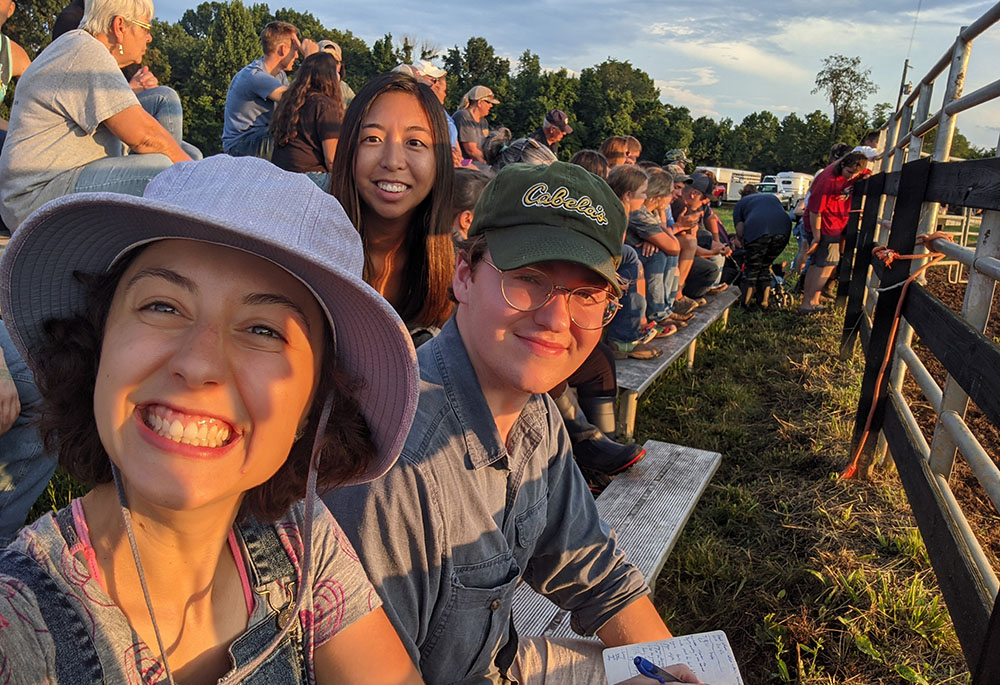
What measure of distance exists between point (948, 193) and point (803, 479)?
1.86 metres

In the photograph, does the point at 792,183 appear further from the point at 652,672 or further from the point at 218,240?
the point at 218,240

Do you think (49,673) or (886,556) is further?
(886,556)

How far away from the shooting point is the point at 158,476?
1.01m

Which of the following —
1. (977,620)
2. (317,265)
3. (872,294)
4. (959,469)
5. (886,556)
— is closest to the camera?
(317,265)

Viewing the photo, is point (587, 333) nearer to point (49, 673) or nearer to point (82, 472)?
point (82, 472)

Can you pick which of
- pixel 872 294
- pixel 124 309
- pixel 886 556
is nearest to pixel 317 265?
pixel 124 309

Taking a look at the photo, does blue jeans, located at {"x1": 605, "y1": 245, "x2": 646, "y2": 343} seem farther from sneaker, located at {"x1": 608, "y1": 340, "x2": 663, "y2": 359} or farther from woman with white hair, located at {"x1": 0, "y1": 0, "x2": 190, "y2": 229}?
woman with white hair, located at {"x1": 0, "y1": 0, "x2": 190, "y2": 229}

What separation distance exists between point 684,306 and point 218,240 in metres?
6.66

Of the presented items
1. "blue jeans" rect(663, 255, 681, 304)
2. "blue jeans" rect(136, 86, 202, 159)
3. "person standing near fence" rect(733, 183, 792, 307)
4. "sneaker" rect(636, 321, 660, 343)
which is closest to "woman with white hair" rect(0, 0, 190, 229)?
"blue jeans" rect(136, 86, 202, 159)

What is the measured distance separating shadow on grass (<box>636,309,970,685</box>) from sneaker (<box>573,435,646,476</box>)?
51 centimetres

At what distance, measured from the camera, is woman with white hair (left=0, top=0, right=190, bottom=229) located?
263 centimetres

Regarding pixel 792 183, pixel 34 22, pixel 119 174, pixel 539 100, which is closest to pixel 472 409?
pixel 119 174

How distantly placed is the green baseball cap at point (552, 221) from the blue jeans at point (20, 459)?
4.56 feet

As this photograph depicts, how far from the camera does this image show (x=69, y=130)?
2.71m
